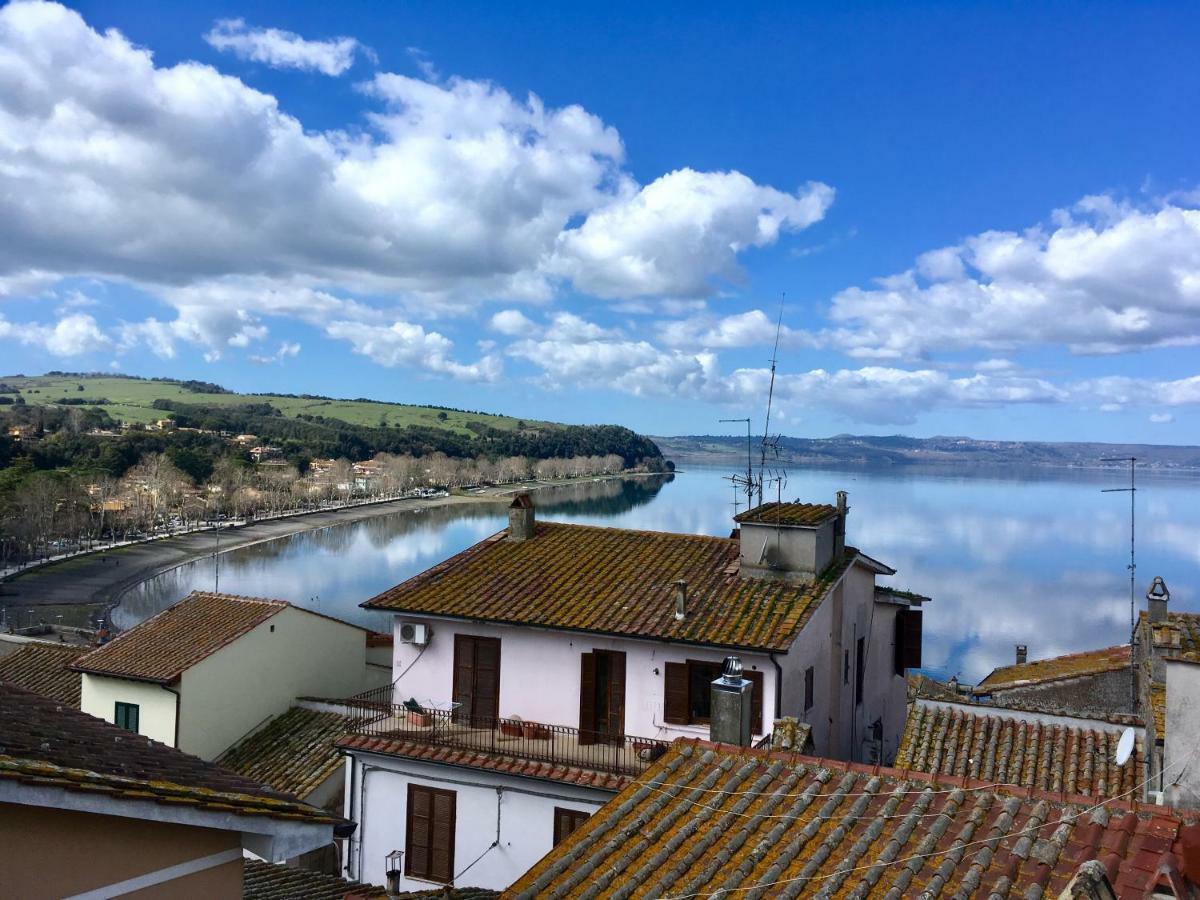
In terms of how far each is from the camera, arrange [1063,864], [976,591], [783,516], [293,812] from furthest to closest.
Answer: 1. [976,591]
2. [783,516]
3. [1063,864]
4. [293,812]

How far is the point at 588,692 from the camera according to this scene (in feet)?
43.7

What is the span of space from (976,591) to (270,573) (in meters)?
53.0

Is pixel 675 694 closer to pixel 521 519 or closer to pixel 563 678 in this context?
pixel 563 678

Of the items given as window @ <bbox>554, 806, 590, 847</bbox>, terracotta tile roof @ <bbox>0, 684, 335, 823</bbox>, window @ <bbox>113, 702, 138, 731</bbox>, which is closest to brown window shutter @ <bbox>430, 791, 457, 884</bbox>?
window @ <bbox>554, 806, 590, 847</bbox>

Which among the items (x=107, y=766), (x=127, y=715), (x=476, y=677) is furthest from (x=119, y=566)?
(x=107, y=766)

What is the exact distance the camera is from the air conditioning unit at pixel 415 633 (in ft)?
46.0

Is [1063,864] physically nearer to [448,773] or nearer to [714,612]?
[714,612]

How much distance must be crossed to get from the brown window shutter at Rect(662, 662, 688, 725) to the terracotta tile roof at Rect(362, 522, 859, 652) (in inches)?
21.1

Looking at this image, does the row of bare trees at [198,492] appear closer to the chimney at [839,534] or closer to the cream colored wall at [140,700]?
the cream colored wall at [140,700]

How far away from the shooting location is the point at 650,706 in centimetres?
1305

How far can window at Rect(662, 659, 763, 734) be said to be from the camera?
12852 mm

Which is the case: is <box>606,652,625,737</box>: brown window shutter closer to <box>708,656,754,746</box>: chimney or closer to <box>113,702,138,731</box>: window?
<box>708,656,754,746</box>: chimney

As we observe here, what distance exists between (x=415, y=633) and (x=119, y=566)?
235 feet

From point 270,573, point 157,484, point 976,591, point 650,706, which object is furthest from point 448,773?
point 157,484
